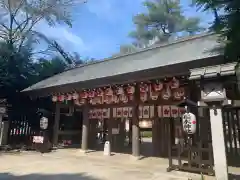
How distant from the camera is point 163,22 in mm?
31922

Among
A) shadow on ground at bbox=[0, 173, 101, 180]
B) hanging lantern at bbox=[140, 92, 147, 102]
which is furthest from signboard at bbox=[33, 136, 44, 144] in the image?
hanging lantern at bbox=[140, 92, 147, 102]

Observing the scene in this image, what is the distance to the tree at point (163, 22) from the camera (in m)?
30.7

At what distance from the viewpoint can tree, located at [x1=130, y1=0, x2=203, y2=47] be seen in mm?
30714

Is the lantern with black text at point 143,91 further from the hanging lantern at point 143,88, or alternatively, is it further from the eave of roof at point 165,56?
the eave of roof at point 165,56

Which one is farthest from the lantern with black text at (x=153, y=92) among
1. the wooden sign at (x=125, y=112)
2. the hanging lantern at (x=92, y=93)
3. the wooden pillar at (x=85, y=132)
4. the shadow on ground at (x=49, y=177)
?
the wooden pillar at (x=85, y=132)

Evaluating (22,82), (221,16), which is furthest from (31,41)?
(221,16)

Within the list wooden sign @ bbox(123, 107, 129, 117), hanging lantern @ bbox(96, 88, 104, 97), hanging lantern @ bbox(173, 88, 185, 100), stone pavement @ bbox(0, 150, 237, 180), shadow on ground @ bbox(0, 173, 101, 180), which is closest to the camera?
shadow on ground @ bbox(0, 173, 101, 180)

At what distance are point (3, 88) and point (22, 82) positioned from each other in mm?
1379

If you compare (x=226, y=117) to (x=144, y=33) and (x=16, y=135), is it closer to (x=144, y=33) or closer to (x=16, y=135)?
(x=16, y=135)

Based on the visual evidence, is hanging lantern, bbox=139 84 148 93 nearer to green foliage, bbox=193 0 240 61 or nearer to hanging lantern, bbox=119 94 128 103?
hanging lantern, bbox=119 94 128 103

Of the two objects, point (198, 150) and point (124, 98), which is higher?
point (124, 98)

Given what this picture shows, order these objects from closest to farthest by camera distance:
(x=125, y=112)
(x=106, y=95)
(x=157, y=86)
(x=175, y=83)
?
(x=175, y=83) < (x=157, y=86) < (x=106, y=95) < (x=125, y=112)

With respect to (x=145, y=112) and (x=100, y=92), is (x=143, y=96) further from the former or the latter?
(x=100, y=92)

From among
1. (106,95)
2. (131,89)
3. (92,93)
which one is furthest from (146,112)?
(92,93)
